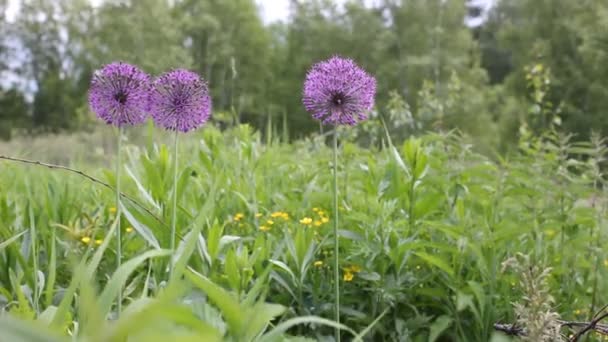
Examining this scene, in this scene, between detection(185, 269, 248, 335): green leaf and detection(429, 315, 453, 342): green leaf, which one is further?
detection(429, 315, 453, 342): green leaf

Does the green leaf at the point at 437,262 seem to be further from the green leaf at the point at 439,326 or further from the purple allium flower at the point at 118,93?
the purple allium flower at the point at 118,93

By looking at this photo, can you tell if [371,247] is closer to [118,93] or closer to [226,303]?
[118,93]

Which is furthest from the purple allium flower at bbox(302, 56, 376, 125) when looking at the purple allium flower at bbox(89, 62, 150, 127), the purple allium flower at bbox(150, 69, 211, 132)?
the purple allium flower at bbox(89, 62, 150, 127)

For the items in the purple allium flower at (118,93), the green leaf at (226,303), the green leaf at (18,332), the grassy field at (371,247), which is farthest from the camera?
the grassy field at (371,247)

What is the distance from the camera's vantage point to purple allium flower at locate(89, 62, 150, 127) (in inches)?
55.2

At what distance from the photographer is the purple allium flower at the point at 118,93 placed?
1.40 m

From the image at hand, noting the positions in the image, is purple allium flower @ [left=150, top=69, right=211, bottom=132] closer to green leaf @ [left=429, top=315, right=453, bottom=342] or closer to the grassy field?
the grassy field

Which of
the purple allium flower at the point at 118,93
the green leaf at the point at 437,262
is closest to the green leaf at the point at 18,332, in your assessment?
the purple allium flower at the point at 118,93

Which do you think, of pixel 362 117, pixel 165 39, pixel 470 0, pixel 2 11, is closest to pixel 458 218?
pixel 362 117

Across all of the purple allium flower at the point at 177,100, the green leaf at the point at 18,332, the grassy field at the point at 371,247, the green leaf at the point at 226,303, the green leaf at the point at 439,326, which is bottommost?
the green leaf at the point at 439,326

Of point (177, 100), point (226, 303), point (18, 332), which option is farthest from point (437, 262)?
point (18, 332)

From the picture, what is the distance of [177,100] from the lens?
1450 millimetres

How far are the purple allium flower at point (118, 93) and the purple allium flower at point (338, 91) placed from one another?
1.31ft

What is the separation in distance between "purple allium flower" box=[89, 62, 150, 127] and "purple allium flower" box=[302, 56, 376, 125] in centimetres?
40
